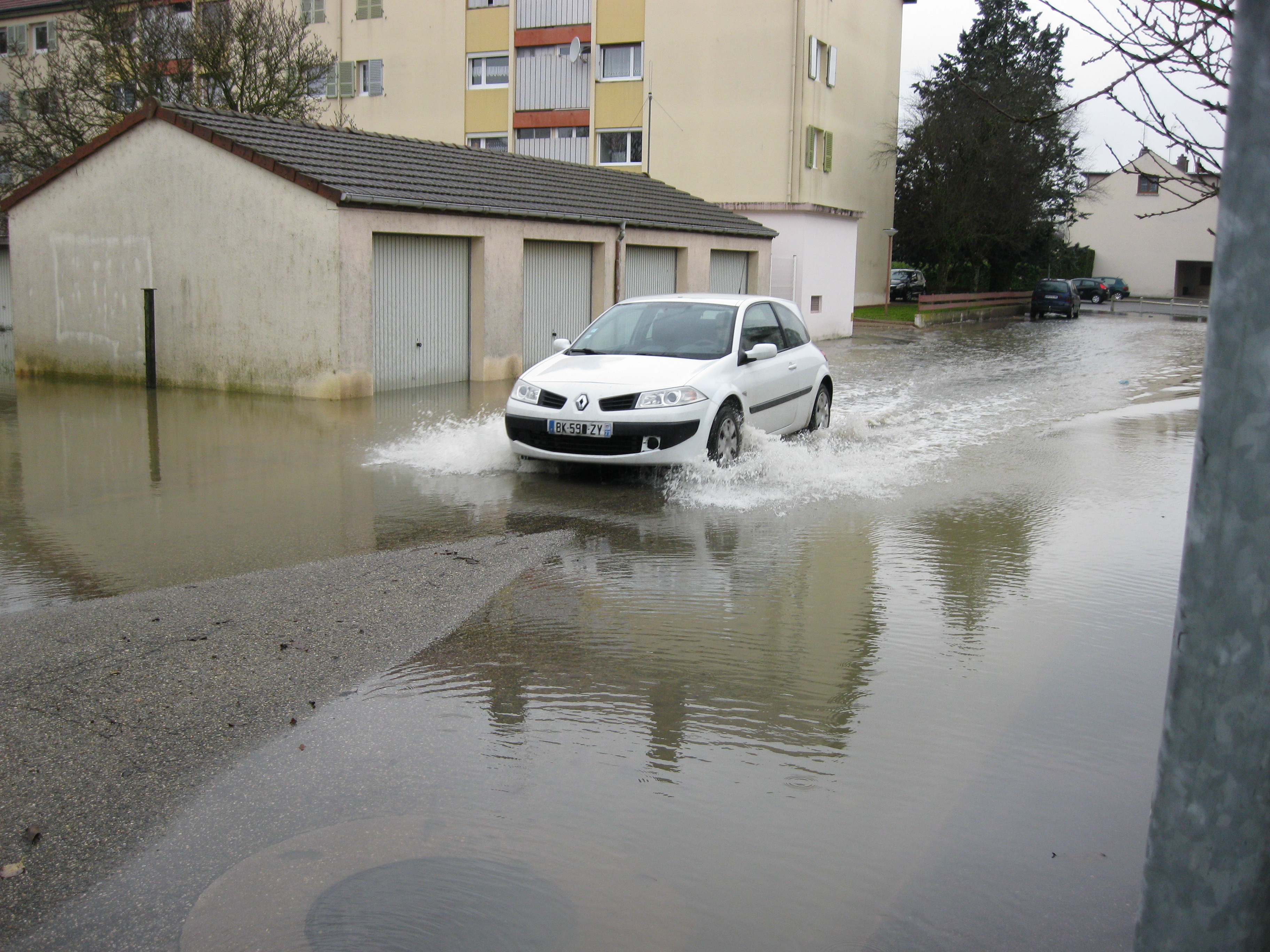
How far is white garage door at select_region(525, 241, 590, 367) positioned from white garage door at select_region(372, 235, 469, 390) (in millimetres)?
1798

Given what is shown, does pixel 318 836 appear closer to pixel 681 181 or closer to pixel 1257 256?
pixel 1257 256

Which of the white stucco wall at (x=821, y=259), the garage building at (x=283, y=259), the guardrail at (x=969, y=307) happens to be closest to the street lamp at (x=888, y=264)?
the guardrail at (x=969, y=307)

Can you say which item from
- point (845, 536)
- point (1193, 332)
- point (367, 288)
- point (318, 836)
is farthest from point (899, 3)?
point (318, 836)

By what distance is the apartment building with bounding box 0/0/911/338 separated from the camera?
34531 millimetres

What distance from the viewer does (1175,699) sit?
2115 millimetres

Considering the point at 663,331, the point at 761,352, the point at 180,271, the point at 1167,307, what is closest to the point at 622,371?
the point at 663,331

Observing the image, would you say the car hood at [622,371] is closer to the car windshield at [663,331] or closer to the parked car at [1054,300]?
the car windshield at [663,331]

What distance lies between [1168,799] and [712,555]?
5.67 meters

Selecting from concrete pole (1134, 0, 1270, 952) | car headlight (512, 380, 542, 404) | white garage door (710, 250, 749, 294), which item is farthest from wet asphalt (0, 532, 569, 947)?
white garage door (710, 250, 749, 294)

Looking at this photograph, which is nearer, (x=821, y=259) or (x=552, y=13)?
(x=821, y=259)

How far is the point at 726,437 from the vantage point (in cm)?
1045

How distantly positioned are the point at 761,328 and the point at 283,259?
7817mm

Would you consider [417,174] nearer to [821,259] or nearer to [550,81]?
[821,259]

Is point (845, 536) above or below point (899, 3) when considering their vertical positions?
below
